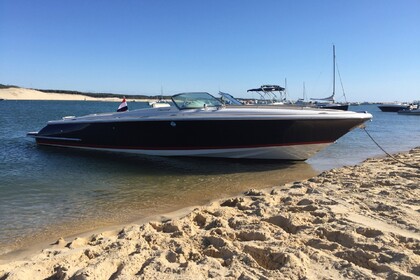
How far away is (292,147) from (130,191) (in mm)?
4396

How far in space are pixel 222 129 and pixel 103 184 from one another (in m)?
3.29

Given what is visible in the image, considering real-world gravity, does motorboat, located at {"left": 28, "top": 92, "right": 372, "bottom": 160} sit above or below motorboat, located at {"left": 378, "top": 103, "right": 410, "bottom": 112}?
above

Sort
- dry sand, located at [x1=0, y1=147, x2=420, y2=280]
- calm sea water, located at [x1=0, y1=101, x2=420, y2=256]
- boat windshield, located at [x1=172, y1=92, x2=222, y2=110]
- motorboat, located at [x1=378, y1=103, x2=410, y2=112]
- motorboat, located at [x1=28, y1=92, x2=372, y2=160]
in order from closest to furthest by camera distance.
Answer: dry sand, located at [x1=0, y1=147, x2=420, y2=280] → calm sea water, located at [x1=0, y1=101, x2=420, y2=256] → motorboat, located at [x1=28, y1=92, x2=372, y2=160] → boat windshield, located at [x1=172, y1=92, x2=222, y2=110] → motorboat, located at [x1=378, y1=103, x2=410, y2=112]

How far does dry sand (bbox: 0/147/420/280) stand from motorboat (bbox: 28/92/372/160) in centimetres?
387

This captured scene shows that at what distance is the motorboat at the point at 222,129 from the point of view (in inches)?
369

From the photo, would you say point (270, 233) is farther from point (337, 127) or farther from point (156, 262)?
point (337, 127)

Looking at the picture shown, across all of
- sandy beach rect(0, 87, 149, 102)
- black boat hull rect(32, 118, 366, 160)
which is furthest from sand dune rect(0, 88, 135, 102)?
black boat hull rect(32, 118, 366, 160)

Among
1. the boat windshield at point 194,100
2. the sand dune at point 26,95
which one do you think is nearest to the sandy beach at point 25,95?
the sand dune at point 26,95

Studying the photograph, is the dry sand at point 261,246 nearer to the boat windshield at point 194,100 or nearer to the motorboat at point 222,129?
the motorboat at point 222,129

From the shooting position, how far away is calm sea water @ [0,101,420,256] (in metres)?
5.50

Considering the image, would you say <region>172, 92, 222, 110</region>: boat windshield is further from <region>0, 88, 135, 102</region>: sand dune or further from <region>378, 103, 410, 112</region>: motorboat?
<region>0, 88, 135, 102</region>: sand dune

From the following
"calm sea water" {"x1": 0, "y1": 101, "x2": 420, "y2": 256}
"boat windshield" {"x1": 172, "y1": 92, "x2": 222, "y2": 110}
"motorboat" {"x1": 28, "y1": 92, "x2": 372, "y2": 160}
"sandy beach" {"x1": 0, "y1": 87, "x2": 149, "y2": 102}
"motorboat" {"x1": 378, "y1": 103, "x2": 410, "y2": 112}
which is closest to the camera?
"calm sea water" {"x1": 0, "y1": 101, "x2": 420, "y2": 256}

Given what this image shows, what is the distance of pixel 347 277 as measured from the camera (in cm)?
301

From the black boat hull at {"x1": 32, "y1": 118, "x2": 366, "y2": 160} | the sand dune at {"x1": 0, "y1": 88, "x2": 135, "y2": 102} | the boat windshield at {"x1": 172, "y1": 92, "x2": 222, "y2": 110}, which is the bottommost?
the black boat hull at {"x1": 32, "y1": 118, "x2": 366, "y2": 160}
